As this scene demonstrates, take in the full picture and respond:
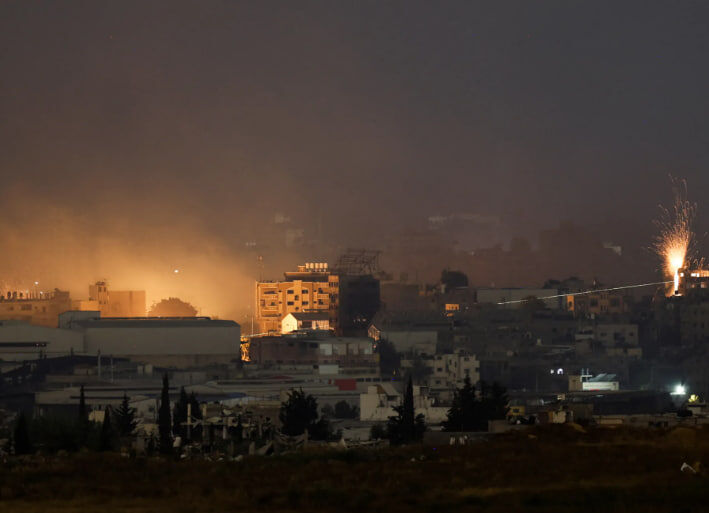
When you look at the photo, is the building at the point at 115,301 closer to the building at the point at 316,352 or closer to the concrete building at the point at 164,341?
the concrete building at the point at 164,341

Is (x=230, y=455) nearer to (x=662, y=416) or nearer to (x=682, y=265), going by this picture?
(x=662, y=416)

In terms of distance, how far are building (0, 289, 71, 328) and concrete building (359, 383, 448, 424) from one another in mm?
47167

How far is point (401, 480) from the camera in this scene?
24.1m

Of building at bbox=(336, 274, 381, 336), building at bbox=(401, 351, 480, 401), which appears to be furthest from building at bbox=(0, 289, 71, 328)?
building at bbox=(401, 351, 480, 401)

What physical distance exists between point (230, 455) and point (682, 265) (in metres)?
84.1

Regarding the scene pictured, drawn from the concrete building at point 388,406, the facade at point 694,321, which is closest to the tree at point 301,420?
the concrete building at point 388,406

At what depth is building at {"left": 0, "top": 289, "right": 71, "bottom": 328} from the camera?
343 feet

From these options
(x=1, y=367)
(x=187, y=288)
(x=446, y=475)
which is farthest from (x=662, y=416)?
(x=187, y=288)

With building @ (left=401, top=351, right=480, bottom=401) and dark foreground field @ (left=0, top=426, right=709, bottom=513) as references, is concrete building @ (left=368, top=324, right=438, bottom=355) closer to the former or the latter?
building @ (left=401, top=351, right=480, bottom=401)

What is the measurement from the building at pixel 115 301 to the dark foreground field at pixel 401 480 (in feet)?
273

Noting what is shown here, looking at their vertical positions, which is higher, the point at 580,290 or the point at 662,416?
the point at 580,290

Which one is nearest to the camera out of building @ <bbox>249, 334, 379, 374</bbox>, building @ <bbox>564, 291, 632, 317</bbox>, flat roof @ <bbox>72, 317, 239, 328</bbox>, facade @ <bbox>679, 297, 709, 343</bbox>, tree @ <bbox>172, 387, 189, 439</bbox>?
tree @ <bbox>172, 387, 189, 439</bbox>

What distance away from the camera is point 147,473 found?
1006 inches

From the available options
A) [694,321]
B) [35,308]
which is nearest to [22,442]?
[694,321]
